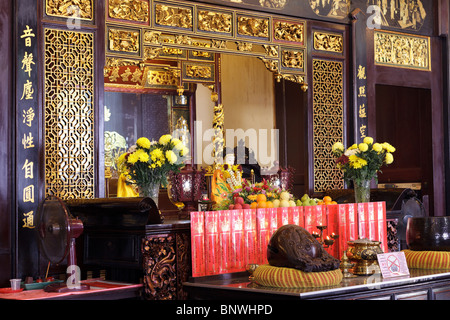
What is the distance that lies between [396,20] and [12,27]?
393cm

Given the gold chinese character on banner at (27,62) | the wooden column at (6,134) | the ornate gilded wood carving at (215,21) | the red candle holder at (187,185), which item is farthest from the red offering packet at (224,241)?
the red candle holder at (187,185)

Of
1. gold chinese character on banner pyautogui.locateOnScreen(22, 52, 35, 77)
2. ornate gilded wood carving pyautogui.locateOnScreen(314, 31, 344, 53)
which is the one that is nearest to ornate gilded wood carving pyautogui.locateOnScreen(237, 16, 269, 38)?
ornate gilded wood carving pyautogui.locateOnScreen(314, 31, 344, 53)

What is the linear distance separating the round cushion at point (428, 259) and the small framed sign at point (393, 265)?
0.31 metres

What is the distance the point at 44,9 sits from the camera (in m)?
4.70

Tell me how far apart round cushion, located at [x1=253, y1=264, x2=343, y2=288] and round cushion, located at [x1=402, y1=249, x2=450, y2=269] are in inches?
36.9

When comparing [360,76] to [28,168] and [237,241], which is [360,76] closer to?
[237,241]

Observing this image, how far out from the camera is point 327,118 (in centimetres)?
630

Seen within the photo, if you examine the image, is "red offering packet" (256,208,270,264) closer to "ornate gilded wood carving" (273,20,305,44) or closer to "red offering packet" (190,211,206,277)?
"red offering packet" (190,211,206,277)

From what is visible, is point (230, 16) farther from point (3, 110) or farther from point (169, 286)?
Result: point (169, 286)

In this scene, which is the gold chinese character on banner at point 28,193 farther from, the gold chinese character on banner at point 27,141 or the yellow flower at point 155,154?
the yellow flower at point 155,154

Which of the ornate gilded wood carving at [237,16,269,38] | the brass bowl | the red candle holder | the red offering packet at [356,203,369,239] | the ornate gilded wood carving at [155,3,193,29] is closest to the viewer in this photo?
the brass bowl

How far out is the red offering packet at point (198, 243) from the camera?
388cm

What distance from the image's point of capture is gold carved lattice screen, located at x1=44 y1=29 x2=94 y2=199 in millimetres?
4699

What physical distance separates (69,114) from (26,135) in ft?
1.30
